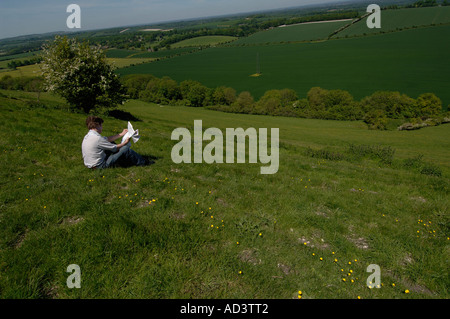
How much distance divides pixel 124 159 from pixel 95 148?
101 cm

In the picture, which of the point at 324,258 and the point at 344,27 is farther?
the point at 344,27

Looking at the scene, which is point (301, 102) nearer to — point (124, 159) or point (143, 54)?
point (124, 159)

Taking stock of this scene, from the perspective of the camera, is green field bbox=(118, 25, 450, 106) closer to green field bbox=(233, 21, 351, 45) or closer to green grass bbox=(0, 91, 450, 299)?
green field bbox=(233, 21, 351, 45)

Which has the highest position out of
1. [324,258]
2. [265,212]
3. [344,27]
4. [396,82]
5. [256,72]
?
[344,27]

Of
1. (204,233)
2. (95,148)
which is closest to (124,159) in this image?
(95,148)

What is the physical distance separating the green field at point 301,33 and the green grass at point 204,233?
176160mm

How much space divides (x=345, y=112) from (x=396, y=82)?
3133 cm

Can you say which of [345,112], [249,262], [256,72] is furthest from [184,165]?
[256,72]

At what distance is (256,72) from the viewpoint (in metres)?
107

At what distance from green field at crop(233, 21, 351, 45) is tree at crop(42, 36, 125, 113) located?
6399 inches

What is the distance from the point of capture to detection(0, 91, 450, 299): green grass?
408 centimetres

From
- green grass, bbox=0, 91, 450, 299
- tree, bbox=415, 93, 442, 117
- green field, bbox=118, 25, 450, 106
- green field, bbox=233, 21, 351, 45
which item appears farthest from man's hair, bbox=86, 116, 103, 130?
green field, bbox=233, 21, 351, 45

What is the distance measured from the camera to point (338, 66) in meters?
102

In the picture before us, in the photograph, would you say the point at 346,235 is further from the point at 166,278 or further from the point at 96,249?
the point at 96,249
